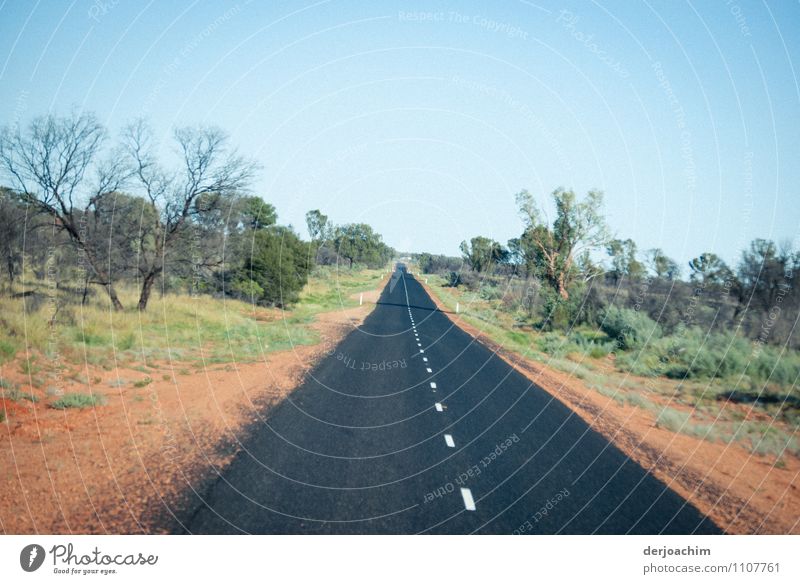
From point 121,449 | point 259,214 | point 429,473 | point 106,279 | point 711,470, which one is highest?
point 259,214

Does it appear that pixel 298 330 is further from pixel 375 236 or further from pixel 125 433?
pixel 375 236

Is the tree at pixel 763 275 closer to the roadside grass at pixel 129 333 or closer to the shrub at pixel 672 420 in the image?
the shrub at pixel 672 420

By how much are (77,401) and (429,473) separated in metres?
6.73

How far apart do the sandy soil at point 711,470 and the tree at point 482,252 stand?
2541 inches

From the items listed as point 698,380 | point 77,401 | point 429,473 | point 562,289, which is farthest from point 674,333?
point 77,401

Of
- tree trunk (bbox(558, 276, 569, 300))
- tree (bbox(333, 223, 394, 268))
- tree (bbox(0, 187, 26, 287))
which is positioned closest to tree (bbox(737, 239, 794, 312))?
tree trunk (bbox(558, 276, 569, 300))

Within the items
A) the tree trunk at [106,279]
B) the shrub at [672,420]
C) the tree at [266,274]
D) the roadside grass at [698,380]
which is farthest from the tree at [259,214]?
the shrub at [672,420]

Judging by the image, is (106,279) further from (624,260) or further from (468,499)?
(624,260)

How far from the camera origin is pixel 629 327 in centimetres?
2364

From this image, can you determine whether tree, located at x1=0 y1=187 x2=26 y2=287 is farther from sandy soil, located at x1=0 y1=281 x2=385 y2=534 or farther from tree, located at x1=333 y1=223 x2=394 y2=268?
tree, located at x1=333 y1=223 x2=394 y2=268

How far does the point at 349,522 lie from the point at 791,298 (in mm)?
23018

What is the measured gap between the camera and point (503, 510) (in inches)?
222

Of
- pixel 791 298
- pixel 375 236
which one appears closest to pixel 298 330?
pixel 791 298

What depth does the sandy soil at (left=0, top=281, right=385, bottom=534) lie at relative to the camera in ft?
16.2
